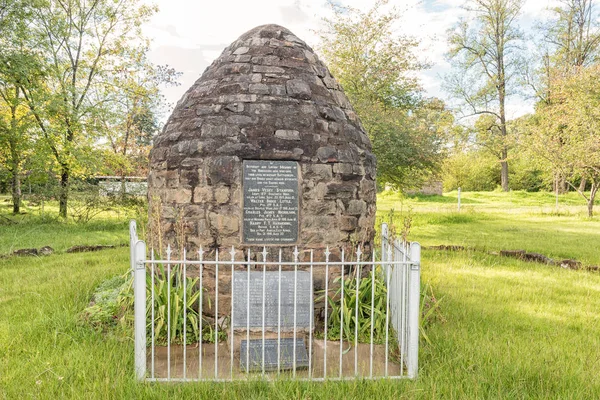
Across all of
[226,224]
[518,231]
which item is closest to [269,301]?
[226,224]

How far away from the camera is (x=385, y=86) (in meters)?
14.8

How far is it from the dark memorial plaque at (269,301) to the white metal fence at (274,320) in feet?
0.03

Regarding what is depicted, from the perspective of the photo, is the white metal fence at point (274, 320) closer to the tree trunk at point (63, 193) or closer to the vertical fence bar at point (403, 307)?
the vertical fence bar at point (403, 307)

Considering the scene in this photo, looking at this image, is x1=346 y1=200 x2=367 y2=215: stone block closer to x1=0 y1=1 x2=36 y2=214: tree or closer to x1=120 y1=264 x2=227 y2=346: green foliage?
x1=120 y1=264 x2=227 y2=346: green foliage

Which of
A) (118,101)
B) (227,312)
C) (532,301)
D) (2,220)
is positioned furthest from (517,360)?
(118,101)

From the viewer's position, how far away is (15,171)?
48.8ft

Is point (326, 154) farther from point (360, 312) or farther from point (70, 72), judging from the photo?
point (70, 72)

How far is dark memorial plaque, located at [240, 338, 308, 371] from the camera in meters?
3.84

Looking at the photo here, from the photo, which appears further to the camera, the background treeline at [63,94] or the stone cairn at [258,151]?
the background treeline at [63,94]

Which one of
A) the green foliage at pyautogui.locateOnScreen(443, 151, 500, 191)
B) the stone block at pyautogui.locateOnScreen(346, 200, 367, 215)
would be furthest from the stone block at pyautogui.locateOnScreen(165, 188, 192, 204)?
the green foliage at pyautogui.locateOnScreen(443, 151, 500, 191)

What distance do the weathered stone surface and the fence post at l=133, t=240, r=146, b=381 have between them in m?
1.46

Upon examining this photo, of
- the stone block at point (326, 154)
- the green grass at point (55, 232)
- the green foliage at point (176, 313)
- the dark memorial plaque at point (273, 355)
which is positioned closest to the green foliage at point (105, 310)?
the green foliage at point (176, 313)

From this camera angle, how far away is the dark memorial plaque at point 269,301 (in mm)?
4348

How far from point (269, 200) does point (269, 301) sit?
1.20 m
